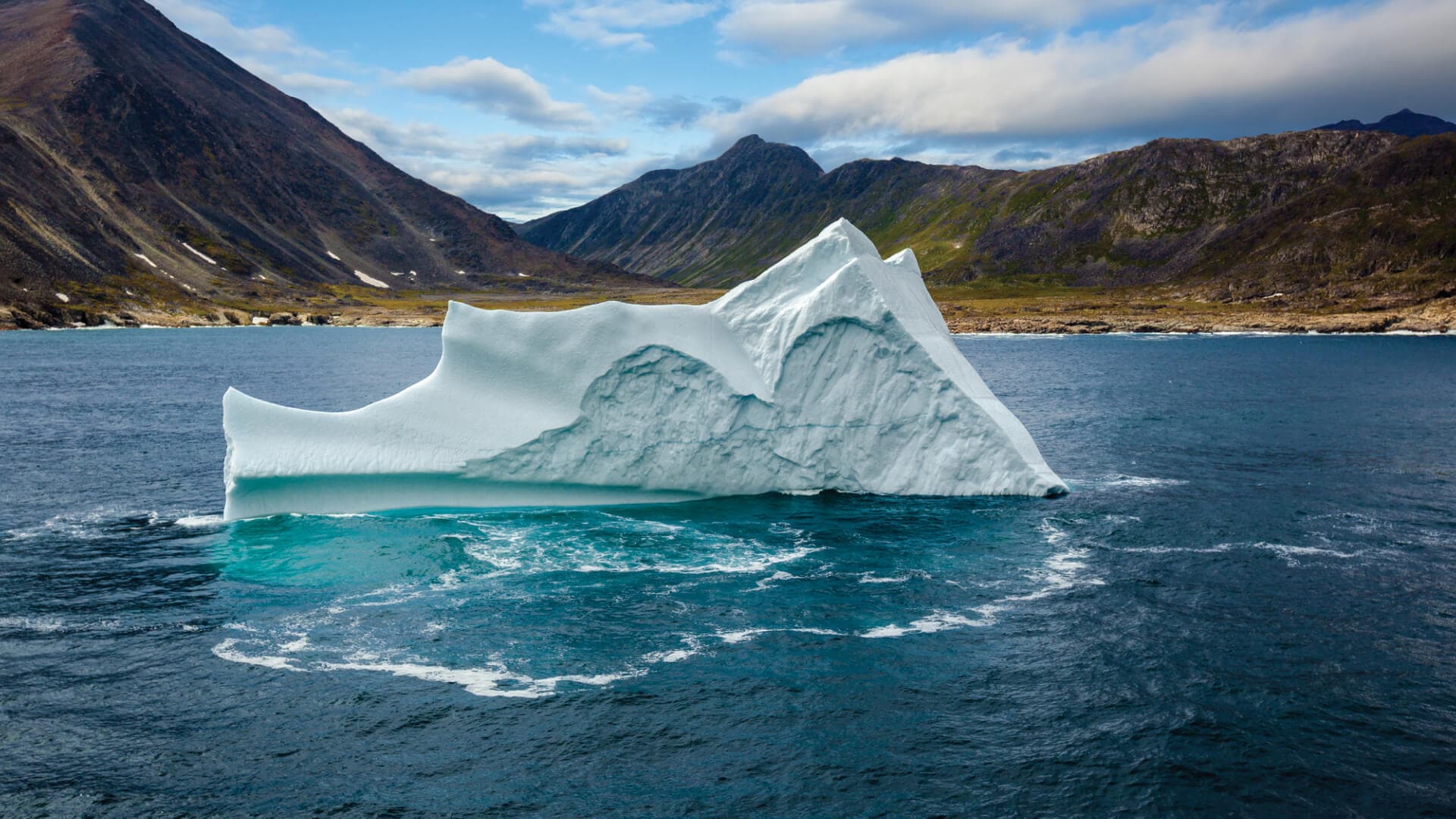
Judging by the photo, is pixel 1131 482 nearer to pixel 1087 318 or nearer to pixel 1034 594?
pixel 1034 594

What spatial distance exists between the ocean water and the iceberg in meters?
1.25

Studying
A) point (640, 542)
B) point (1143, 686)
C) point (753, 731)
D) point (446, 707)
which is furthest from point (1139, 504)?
point (446, 707)

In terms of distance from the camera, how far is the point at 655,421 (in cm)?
3238

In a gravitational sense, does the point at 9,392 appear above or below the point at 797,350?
below

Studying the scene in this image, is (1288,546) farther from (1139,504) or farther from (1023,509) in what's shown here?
(1023,509)

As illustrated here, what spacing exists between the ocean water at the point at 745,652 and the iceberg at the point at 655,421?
49.1 inches

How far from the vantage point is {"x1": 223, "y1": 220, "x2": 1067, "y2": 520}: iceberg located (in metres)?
30.5

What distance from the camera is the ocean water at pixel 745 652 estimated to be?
15203mm

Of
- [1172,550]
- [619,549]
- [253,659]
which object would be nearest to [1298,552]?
[1172,550]

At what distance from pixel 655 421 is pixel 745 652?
526 inches

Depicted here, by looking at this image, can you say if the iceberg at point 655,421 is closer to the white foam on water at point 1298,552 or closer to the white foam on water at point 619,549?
the white foam on water at point 619,549

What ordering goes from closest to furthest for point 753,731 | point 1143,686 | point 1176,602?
point 753,731 → point 1143,686 → point 1176,602

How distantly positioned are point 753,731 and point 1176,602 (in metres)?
12.5

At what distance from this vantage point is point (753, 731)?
17016 millimetres
